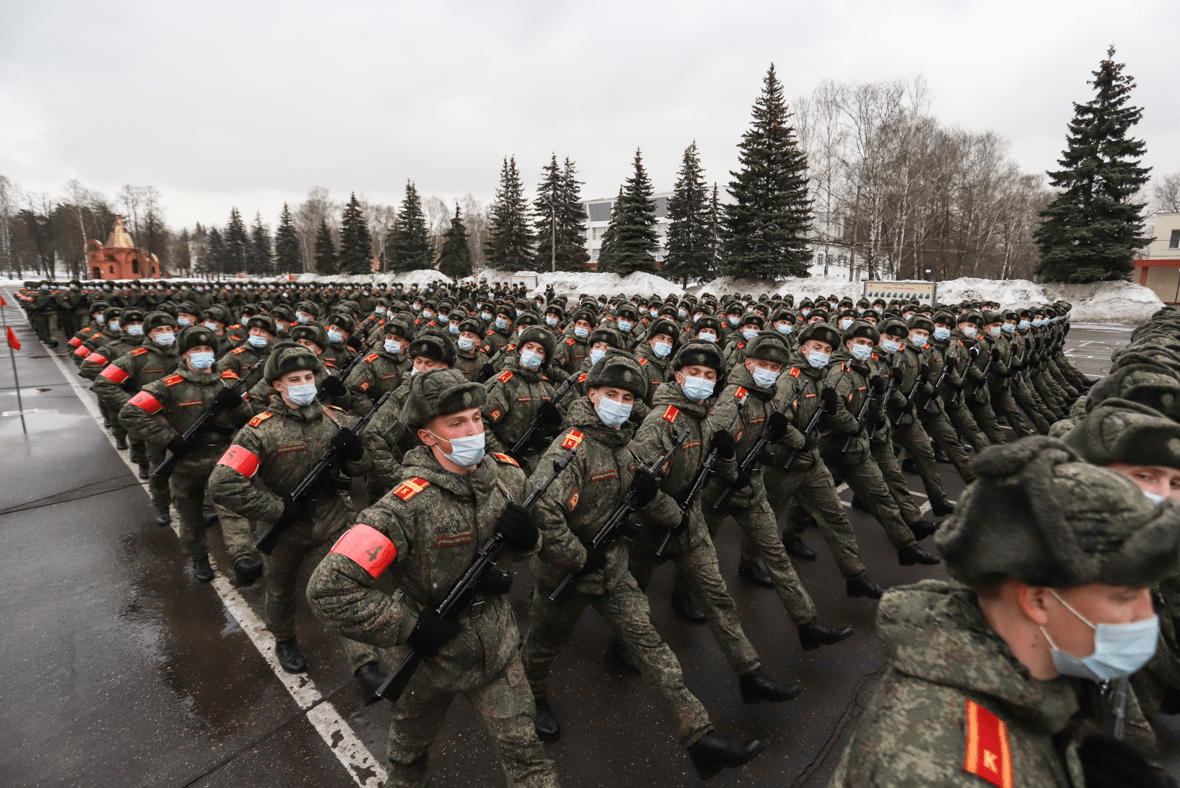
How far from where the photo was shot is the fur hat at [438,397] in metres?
2.58

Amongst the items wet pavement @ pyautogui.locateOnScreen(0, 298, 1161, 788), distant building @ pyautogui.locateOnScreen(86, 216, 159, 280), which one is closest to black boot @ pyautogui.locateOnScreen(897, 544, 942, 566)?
wet pavement @ pyautogui.locateOnScreen(0, 298, 1161, 788)

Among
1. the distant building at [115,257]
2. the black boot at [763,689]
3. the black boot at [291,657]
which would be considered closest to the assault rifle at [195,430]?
the black boot at [291,657]

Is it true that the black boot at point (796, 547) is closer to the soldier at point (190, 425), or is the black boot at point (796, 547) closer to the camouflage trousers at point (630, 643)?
the camouflage trousers at point (630, 643)

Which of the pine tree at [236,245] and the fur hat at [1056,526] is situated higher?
the pine tree at [236,245]

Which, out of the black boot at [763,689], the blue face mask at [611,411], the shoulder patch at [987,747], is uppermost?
the blue face mask at [611,411]

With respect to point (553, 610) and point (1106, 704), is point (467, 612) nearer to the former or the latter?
point (553, 610)

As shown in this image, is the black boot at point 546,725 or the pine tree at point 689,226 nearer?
the black boot at point 546,725

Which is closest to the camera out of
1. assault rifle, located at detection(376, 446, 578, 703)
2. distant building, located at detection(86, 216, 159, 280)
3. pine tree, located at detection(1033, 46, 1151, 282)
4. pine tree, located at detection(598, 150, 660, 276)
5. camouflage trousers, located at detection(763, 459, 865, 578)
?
assault rifle, located at detection(376, 446, 578, 703)

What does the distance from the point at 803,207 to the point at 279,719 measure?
34.1m

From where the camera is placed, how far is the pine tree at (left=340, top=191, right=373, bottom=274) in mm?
52438

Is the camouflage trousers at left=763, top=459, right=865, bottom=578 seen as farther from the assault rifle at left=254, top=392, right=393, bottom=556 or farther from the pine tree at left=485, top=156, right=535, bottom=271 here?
the pine tree at left=485, top=156, right=535, bottom=271

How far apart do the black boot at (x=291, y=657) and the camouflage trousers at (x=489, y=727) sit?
176 cm

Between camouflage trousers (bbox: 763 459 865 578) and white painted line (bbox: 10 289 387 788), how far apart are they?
11.9 feet

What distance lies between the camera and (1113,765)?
3.79 ft
